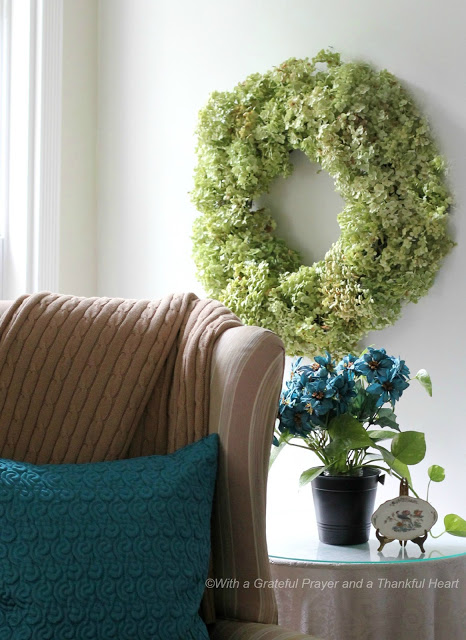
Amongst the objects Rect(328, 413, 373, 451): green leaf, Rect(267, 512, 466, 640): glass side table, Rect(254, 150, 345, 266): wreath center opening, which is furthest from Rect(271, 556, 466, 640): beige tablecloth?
Rect(254, 150, 345, 266): wreath center opening

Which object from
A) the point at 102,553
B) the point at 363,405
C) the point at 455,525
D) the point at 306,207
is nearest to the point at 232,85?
the point at 306,207

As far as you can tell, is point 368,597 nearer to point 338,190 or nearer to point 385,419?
point 385,419

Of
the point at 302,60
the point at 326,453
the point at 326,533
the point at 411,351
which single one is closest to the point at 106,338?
the point at 326,453

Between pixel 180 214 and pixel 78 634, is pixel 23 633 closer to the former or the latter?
pixel 78 634

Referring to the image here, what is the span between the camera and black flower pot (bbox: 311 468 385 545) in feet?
4.80

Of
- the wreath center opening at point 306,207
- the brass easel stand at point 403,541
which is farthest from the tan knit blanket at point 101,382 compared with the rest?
the wreath center opening at point 306,207

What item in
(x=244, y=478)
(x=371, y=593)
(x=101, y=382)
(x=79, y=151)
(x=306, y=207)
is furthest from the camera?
(x=79, y=151)

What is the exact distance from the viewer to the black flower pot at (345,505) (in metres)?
1.46

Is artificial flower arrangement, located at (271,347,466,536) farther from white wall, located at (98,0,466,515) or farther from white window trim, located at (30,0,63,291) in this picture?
white window trim, located at (30,0,63,291)

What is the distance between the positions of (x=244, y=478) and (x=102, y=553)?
0.25 meters

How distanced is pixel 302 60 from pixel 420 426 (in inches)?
40.5

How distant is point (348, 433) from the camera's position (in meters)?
1.45

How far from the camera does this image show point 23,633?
976 mm

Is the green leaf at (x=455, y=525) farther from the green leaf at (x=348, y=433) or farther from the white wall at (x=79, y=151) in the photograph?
the white wall at (x=79, y=151)
